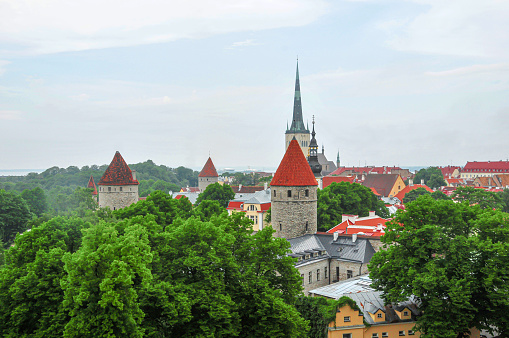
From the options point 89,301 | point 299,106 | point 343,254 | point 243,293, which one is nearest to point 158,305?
point 89,301

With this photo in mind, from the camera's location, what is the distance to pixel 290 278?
72.4 ft

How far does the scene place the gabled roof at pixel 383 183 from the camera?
97375 millimetres

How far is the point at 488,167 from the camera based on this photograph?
527 ft

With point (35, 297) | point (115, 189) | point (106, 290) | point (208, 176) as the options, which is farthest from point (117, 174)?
point (208, 176)

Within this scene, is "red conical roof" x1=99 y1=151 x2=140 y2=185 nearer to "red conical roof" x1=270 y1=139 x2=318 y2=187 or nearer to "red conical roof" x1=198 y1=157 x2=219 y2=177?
"red conical roof" x1=270 y1=139 x2=318 y2=187

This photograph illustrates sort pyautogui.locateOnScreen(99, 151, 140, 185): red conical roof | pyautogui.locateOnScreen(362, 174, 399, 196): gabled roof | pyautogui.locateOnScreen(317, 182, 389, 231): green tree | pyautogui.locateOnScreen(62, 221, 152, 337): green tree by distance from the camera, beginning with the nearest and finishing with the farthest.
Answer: pyautogui.locateOnScreen(62, 221, 152, 337): green tree
pyautogui.locateOnScreen(317, 182, 389, 231): green tree
pyautogui.locateOnScreen(99, 151, 140, 185): red conical roof
pyautogui.locateOnScreen(362, 174, 399, 196): gabled roof

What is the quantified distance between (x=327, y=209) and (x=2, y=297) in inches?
1368

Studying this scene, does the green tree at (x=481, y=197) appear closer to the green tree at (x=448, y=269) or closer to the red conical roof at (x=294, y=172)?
the red conical roof at (x=294, y=172)

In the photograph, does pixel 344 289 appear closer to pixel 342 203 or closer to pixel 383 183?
pixel 342 203

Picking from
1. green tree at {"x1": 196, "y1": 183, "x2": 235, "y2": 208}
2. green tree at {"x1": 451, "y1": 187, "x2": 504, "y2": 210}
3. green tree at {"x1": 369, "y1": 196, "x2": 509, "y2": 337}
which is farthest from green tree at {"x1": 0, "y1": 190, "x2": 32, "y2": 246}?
green tree at {"x1": 451, "y1": 187, "x2": 504, "y2": 210}

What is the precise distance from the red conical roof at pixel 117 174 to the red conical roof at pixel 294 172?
20.6 metres

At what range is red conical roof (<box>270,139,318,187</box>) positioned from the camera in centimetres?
3834

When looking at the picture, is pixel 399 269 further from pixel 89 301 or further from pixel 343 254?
pixel 89 301

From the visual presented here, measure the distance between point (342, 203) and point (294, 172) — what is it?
1537 centimetres
